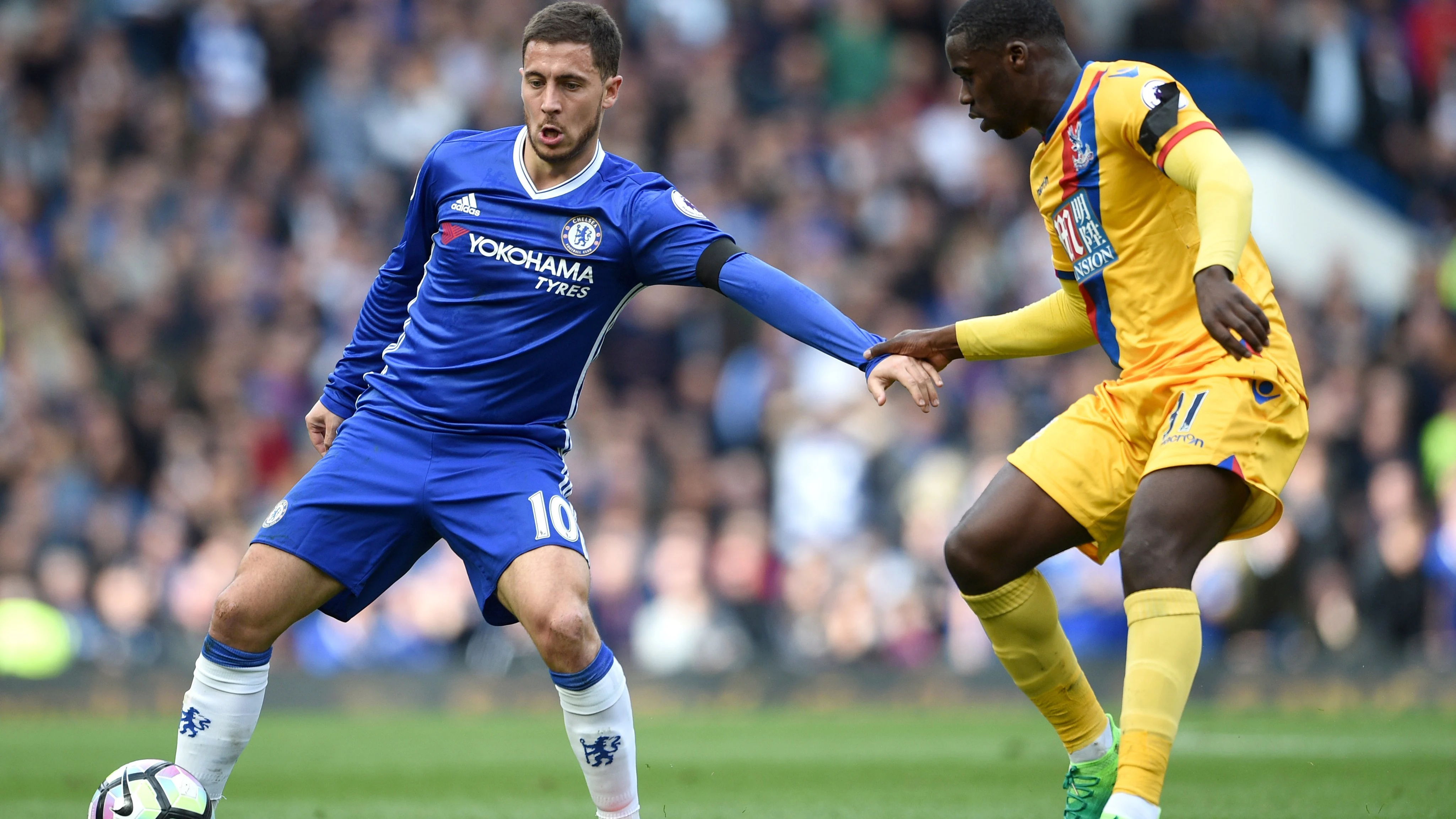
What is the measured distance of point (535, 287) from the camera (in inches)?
211

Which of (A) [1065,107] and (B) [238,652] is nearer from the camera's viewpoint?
(B) [238,652]

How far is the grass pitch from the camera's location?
22.6 feet

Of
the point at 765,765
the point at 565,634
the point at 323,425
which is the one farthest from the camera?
the point at 765,765

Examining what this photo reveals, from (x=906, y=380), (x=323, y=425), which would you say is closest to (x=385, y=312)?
(x=323, y=425)

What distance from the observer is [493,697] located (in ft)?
40.8

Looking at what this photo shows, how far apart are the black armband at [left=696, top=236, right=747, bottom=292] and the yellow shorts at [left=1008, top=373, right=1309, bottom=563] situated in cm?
114

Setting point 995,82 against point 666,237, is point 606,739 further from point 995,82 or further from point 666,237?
Answer: point 995,82

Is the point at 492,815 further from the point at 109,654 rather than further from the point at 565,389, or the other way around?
the point at 109,654

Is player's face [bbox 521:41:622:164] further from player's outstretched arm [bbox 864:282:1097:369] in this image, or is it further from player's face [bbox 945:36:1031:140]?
player's outstretched arm [bbox 864:282:1097:369]

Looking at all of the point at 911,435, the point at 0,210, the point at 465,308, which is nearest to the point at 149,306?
the point at 0,210

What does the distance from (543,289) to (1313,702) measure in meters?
7.92

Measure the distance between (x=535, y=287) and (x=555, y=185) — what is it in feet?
1.12

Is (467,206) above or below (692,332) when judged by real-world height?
above

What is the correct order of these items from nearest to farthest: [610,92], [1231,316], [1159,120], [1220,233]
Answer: [1231,316]
[1220,233]
[1159,120]
[610,92]
